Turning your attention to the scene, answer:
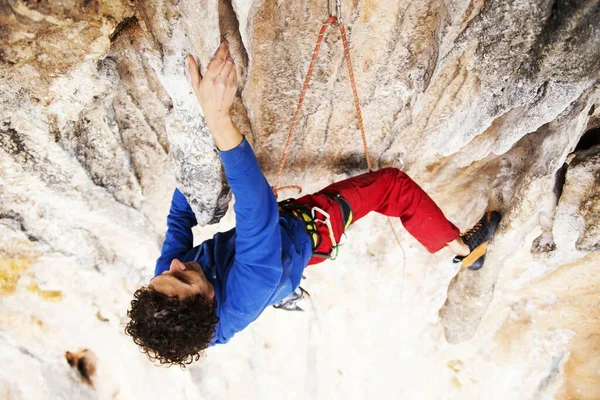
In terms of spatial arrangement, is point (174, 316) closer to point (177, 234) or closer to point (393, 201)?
point (177, 234)

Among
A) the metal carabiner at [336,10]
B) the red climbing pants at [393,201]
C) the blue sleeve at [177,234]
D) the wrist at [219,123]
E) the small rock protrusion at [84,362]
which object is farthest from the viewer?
the small rock protrusion at [84,362]

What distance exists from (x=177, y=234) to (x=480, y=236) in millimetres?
1458

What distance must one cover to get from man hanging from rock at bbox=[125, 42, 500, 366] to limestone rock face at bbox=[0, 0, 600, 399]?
29 centimetres

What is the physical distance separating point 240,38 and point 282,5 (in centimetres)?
19

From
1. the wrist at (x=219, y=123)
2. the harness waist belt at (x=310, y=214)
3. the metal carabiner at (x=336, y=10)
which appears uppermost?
the metal carabiner at (x=336, y=10)

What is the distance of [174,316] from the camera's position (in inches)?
52.3

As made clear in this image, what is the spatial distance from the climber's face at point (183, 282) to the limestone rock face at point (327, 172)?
0.43 metres

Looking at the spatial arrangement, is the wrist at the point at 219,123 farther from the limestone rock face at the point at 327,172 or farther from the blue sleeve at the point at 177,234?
the blue sleeve at the point at 177,234

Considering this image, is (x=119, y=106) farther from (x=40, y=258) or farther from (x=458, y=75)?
(x=458, y=75)

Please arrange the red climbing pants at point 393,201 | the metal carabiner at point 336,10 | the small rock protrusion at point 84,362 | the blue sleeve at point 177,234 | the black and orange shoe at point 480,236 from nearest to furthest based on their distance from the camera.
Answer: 1. the metal carabiner at point 336,10
2. the blue sleeve at point 177,234
3. the red climbing pants at point 393,201
4. the black and orange shoe at point 480,236
5. the small rock protrusion at point 84,362

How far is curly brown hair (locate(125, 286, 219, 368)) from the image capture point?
1.33m

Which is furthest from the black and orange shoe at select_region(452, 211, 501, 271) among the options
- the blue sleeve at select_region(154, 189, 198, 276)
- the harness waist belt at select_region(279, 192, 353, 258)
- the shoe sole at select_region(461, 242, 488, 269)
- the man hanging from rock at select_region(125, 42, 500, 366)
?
the blue sleeve at select_region(154, 189, 198, 276)

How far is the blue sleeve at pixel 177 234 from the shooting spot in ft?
5.60

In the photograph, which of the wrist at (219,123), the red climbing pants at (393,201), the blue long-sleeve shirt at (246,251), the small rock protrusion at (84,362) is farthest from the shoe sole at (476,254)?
the small rock protrusion at (84,362)
